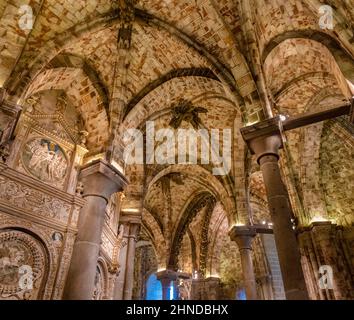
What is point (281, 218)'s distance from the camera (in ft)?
17.4

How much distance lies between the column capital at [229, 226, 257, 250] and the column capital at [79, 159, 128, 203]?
492cm

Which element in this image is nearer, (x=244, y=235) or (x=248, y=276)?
(x=248, y=276)

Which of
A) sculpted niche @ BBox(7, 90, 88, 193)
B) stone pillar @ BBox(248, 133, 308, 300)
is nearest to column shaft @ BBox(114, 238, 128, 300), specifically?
sculpted niche @ BBox(7, 90, 88, 193)

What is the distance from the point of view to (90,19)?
24.2 ft

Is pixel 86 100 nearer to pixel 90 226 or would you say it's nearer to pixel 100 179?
pixel 100 179

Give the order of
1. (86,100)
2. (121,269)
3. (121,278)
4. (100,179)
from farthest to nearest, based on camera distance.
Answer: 1. (121,269)
2. (121,278)
3. (86,100)
4. (100,179)

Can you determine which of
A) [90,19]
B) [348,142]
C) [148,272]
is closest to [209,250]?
[148,272]

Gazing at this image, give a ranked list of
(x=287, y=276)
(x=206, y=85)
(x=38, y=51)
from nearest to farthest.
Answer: (x=287, y=276) → (x=38, y=51) → (x=206, y=85)

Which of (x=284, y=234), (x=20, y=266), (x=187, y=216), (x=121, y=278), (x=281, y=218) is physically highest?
(x=187, y=216)

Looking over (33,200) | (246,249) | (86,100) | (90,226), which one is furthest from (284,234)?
(86,100)

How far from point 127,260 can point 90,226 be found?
153 inches

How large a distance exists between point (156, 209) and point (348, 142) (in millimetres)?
8597

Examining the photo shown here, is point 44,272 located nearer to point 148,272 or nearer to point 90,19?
point 90,19

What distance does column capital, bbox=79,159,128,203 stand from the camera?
6.62 meters
